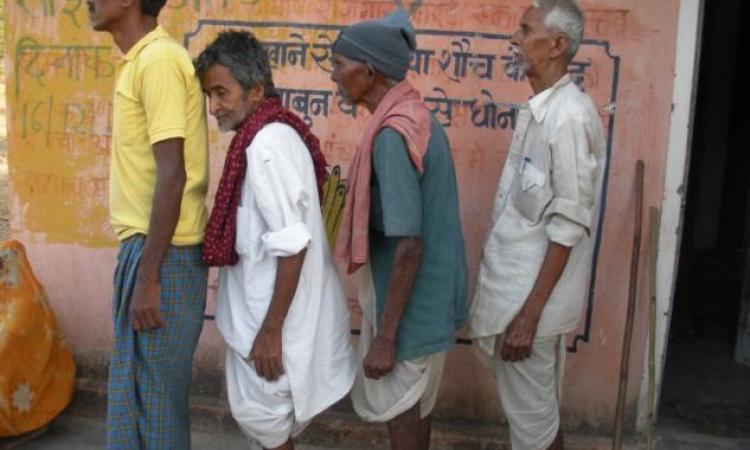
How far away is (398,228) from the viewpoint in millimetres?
2639

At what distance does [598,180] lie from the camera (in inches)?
115

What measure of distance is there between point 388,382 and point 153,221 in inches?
34.2

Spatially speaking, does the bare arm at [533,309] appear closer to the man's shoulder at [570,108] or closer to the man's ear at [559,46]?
the man's shoulder at [570,108]

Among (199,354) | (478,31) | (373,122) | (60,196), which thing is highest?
(478,31)

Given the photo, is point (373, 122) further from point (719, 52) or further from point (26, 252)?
point (719, 52)

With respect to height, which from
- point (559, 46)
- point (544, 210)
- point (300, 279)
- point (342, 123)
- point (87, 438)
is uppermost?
point (559, 46)

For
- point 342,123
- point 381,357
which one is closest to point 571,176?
point 381,357

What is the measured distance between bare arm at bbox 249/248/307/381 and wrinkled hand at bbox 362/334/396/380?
271 mm

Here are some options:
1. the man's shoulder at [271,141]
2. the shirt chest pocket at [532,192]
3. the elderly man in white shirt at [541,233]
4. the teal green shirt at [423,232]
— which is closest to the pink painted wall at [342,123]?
the elderly man in white shirt at [541,233]

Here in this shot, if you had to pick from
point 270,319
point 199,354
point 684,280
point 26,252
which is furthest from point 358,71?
point 684,280

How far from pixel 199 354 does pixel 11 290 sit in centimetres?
81

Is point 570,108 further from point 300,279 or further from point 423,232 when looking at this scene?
point 300,279

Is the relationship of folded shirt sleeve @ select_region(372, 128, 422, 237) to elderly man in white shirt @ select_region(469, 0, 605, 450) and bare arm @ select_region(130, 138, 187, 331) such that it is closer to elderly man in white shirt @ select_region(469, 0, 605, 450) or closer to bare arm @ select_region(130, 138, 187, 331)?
elderly man in white shirt @ select_region(469, 0, 605, 450)

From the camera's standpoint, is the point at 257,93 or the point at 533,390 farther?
the point at 533,390
